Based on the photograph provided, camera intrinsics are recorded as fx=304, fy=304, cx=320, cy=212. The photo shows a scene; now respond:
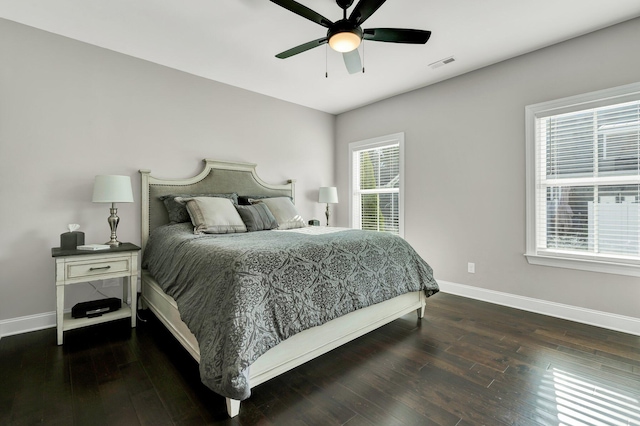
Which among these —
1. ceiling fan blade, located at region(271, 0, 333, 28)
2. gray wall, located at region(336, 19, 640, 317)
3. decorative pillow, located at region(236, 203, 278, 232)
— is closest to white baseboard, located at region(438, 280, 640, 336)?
gray wall, located at region(336, 19, 640, 317)

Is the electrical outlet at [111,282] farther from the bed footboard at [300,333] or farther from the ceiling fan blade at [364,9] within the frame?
the ceiling fan blade at [364,9]

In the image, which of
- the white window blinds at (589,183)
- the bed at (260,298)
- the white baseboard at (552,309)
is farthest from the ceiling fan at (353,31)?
the white baseboard at (552,309)

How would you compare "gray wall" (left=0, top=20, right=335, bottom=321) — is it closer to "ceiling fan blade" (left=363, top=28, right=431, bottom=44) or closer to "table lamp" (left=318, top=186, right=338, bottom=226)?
"table lamp" (left=318, top=186, right=338, bottom=226)

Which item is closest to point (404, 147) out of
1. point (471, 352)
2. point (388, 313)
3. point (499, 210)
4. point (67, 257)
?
point (499, 210)

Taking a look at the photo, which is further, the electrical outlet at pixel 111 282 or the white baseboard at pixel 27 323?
the electrical outlet at pixel 111 282

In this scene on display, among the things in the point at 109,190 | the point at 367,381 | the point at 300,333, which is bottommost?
the point at 367,381

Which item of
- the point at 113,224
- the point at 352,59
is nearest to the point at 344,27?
the point at 352,59

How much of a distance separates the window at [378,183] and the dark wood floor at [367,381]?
2134 millimetres

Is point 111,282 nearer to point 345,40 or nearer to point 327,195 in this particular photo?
point 327,195

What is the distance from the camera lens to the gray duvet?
1563 mm

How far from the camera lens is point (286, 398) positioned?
1.74 metres

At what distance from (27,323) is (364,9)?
12.2 feet

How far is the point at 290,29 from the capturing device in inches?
106

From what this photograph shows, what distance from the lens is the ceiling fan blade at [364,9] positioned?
6.16ft
